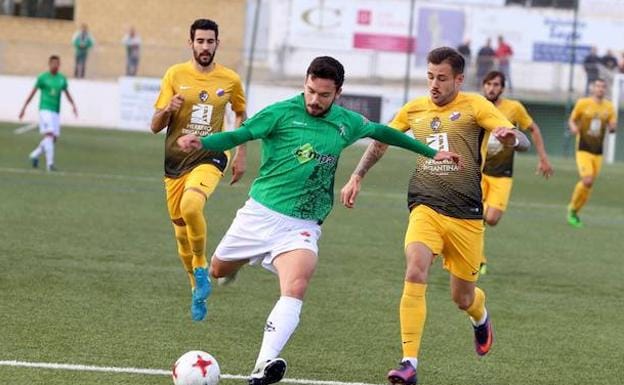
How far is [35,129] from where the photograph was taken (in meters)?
34.4

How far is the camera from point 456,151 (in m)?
8.82

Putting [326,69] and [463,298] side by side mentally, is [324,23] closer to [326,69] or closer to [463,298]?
[463,298]

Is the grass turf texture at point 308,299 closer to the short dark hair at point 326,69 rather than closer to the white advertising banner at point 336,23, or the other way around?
the short dark hair at point 326,69

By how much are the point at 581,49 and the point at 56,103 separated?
23.9 metres

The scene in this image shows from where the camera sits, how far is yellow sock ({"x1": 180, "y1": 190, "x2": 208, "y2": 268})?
33.8 feet

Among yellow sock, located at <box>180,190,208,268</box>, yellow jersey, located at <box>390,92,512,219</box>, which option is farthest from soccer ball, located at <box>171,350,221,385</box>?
yellow sock, located at <box>180,190,208,268</box>

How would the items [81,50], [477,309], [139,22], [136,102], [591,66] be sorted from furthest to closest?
[139,22]
[81,50]
[591,66]
[136,102]
[477,309]

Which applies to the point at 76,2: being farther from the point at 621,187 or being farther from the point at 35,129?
the point at 621,187

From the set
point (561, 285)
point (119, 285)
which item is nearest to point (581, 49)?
point (561, 285)

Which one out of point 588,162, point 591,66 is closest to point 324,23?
point 591,66

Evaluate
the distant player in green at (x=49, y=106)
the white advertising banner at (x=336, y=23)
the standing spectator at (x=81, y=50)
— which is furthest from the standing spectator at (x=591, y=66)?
the distant player in green at (x=49, y=106)

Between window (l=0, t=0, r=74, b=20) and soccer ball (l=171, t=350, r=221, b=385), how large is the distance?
143 ft

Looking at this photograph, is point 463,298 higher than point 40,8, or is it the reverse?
point 40,8

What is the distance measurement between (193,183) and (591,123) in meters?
11.5
